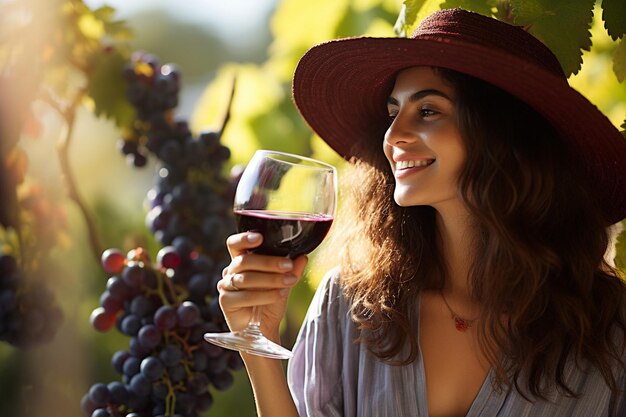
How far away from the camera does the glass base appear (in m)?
1.18

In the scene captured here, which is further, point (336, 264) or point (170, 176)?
point (336, 264)

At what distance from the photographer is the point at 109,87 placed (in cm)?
160

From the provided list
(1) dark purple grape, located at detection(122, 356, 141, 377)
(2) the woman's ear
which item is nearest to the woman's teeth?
(2) the woman's ear

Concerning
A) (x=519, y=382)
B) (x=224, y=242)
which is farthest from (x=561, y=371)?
(x=224, y=242)

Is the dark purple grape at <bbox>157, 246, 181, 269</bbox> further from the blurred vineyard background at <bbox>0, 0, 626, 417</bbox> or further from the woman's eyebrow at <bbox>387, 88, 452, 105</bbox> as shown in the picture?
the woman's eyebrow at <bbox>387, 88, 452, 105</bbox>

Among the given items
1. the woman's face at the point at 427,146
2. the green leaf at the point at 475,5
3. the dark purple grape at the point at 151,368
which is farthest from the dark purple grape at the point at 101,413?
the green leaf at the point at 475,5

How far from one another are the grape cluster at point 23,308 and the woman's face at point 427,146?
66cm

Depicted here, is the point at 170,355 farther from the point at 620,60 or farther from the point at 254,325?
the point at 620,60

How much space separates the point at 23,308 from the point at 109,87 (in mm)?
441

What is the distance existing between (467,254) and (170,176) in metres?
0.56

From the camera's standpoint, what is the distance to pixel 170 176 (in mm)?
1527

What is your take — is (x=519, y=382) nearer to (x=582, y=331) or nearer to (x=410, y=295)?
(x=582, y=331)

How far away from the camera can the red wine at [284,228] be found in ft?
3.84

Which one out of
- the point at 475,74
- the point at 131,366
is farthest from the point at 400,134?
the point at 131,366
